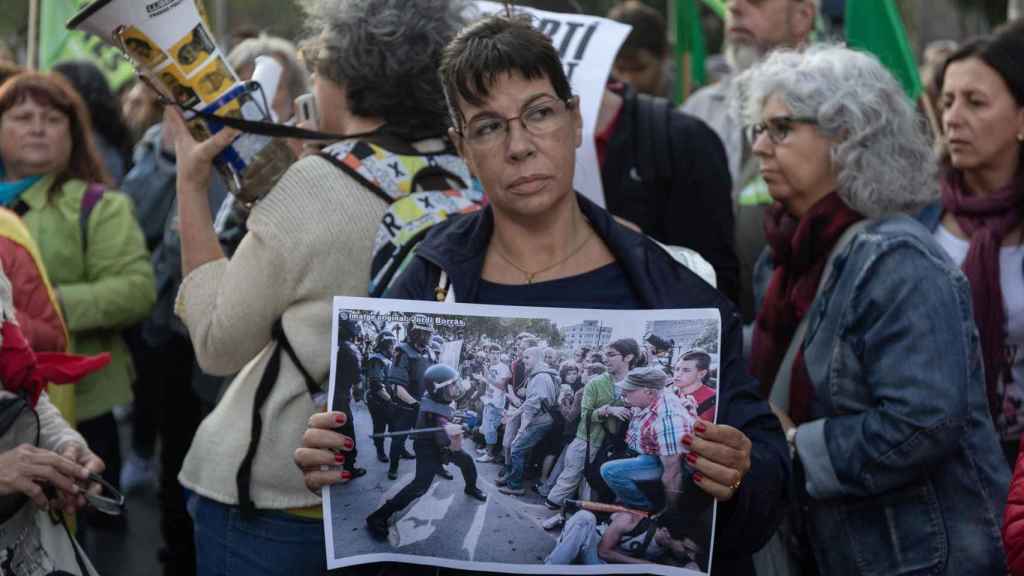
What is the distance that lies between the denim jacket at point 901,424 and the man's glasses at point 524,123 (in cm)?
102

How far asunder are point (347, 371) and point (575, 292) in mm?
465

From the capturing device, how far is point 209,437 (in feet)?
10.1

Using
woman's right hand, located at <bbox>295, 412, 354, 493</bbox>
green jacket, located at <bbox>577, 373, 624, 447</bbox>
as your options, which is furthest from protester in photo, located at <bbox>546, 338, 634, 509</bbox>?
woman's right hand, located at <bbox>295, 412, 354, 493</bbox>

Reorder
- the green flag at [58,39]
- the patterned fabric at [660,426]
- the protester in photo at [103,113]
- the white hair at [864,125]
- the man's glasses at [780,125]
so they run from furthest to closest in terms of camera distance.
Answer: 1. the green flag at [58,39]
2. the protester in photo at [103,113]
3. the man's glasses at [780,125]
4. the white hair at [864,125]
5. the patterned fabric at [660,426]

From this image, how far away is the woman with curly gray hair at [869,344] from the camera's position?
2996 millimetres

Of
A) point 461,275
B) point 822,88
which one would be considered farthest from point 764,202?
point 461,275

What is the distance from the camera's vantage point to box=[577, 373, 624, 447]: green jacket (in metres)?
2.22

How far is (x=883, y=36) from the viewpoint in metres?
6.12

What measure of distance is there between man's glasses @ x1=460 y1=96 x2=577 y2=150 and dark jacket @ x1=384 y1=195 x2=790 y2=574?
0.18m

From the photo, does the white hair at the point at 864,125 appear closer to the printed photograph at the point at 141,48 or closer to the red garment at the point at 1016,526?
the red garment at the point at 1016,526

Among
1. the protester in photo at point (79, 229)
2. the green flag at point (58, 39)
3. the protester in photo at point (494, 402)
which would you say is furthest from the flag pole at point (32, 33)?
the protester in photo at point (494, 402)

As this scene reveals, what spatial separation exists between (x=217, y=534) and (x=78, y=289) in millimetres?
2226

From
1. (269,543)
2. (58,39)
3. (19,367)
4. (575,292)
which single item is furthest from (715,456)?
(58,39)

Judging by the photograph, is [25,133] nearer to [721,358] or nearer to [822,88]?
[822,88]
